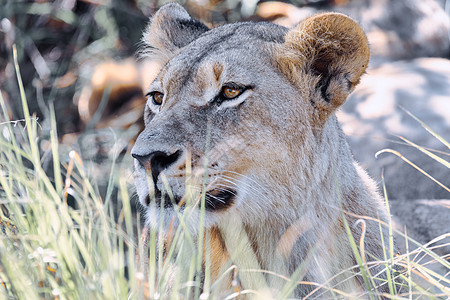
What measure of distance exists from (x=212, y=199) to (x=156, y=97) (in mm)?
688

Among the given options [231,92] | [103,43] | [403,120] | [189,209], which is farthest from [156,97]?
[103,43]

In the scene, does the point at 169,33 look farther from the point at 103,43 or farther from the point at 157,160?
the point at 103,43

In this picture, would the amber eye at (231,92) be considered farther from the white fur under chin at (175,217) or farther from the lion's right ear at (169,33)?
the lion's right ear at (169,33)

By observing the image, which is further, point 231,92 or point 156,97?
point 156,97

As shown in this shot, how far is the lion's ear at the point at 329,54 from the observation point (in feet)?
8.18

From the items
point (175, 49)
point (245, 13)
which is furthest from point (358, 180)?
point (245, 13)

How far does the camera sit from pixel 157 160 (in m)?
2.20

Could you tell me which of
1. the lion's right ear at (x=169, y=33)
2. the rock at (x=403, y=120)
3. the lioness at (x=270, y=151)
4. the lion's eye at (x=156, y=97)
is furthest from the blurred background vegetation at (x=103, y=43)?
the lioness at (x=270, y=151)

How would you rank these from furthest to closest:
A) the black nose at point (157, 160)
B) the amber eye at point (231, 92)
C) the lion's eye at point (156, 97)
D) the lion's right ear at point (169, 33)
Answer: the lion's right ear at point (169, 33) < the lion's eye at point (156, 97) < the amber eye at point (231, 92) < the black nose at point (157, 160)

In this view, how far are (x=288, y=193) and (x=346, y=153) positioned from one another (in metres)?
0.46

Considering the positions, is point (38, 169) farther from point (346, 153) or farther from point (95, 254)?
point (346, 153)

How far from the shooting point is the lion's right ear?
3.21 metres

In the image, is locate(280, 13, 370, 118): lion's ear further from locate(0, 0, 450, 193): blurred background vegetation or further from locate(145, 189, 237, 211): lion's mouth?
locate(0, 0, 450, 193): blurred background vegetation

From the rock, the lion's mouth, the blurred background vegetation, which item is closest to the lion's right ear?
the lion's mouth
